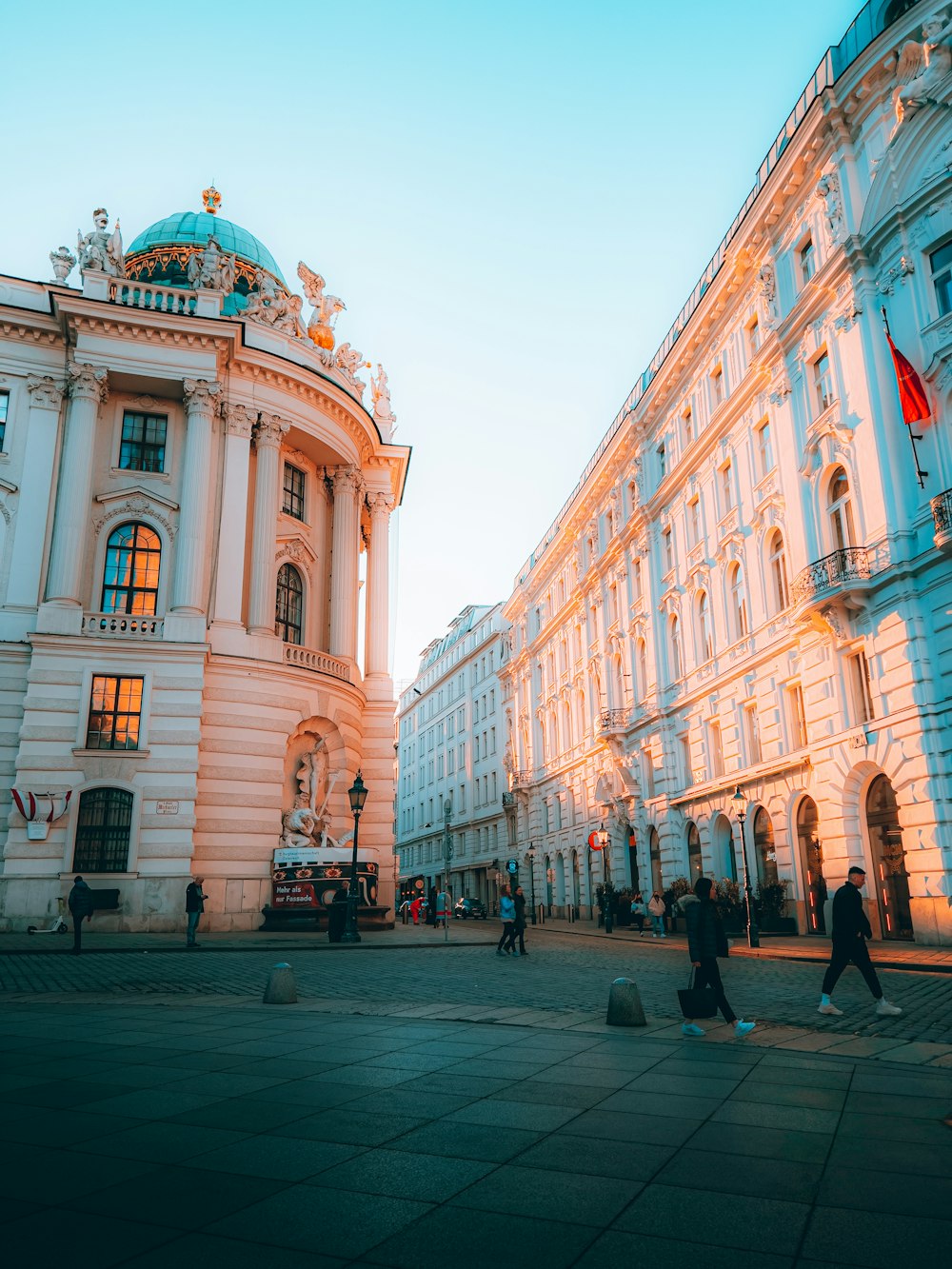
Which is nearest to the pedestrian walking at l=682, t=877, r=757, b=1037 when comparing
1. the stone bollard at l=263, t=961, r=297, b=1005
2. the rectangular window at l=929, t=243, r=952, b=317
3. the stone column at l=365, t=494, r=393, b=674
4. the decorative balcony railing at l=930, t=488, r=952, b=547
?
the stone bollard at l=263, t=961, r=297, b=1005

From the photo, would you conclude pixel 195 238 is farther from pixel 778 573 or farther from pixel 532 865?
pixel 532 865

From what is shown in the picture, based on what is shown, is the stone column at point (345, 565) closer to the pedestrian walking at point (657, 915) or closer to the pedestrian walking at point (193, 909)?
the pedestrian walking at point (193, 909)

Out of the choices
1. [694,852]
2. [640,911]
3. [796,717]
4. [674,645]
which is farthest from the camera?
[674,645]

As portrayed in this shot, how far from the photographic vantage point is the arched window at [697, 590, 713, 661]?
115 ft

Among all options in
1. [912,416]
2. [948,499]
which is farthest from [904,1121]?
[912,416]

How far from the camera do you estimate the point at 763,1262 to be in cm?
403

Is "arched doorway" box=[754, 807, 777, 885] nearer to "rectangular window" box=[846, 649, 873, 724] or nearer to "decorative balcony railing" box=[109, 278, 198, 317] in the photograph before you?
"rectangular window" box=[846, 649, 873, 724]

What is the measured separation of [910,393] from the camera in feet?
74.5

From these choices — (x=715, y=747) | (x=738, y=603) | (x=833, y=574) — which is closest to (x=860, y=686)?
(x=833, y=574)

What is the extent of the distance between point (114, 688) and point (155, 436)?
9427mm

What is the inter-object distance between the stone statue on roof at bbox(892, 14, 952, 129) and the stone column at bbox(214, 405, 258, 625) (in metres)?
21.9

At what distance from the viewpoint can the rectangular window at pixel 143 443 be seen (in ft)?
107

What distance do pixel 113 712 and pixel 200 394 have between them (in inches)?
440

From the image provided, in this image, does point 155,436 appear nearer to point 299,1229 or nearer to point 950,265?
point 950,265
